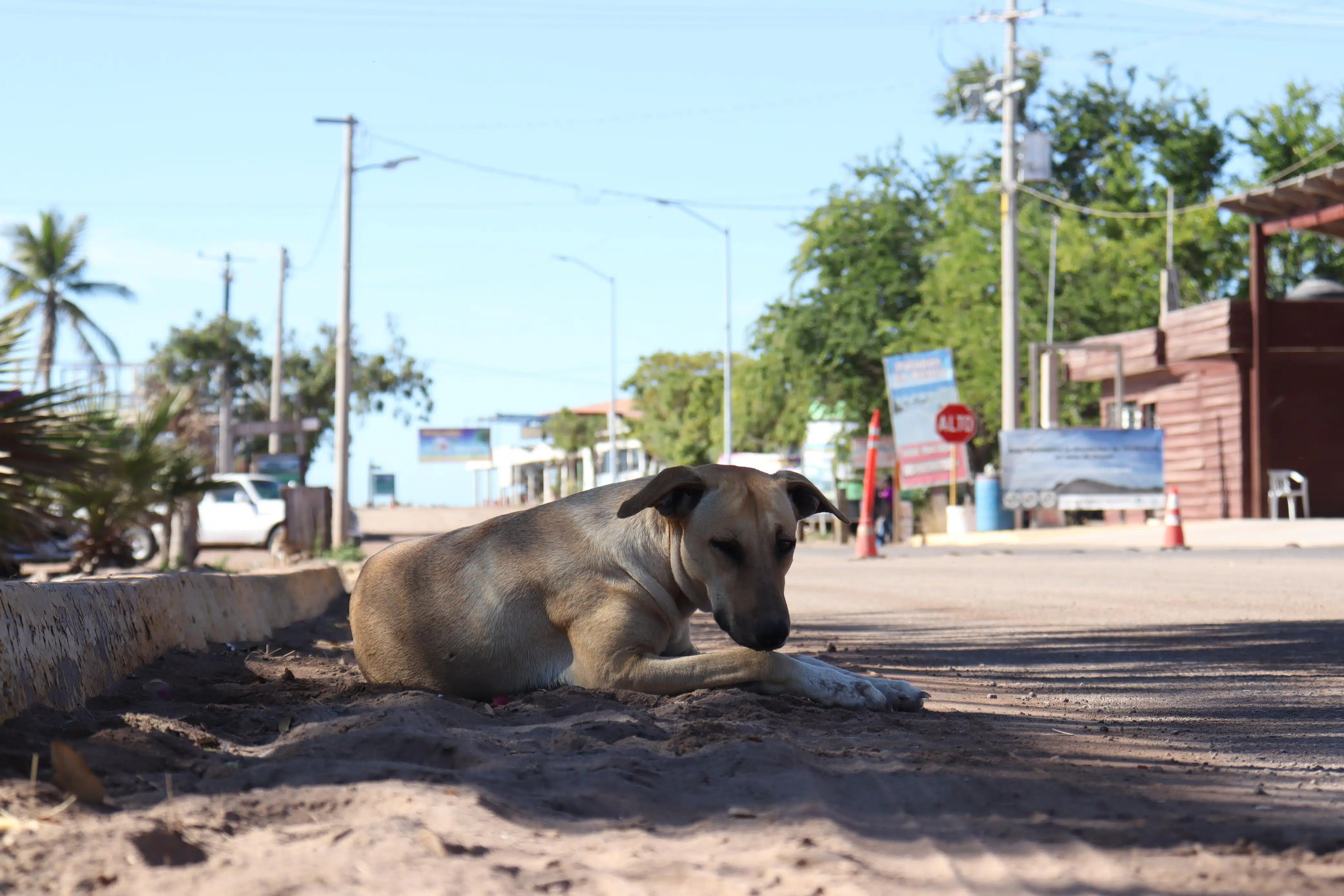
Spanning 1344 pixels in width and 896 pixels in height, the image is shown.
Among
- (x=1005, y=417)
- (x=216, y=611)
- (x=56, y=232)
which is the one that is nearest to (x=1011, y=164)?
(x=1005, y=417)

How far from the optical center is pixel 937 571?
16.8 metres

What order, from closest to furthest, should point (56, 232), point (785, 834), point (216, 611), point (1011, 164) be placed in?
1. point (785, 834)
2. point (216, 611)
3. point (1011, 164)
4. point (56, 232)

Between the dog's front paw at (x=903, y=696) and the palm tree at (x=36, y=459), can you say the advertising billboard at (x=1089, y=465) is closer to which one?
the palm tree at (x=36, y=459)

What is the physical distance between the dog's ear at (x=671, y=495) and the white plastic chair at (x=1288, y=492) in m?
26.4

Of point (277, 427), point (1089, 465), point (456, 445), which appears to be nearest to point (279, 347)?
point (277, 427)

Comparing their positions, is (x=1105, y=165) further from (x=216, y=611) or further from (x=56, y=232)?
(x=216, y=611)

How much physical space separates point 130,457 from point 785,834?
39.1 ft

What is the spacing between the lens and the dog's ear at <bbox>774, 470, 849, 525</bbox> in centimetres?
530

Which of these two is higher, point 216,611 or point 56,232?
point 56,232

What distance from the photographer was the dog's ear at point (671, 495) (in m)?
4.80

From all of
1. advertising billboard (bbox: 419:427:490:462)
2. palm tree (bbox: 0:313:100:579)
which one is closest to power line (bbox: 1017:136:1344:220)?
palm tree (bbox: 0:313:100:579)

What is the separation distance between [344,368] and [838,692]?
2311cm

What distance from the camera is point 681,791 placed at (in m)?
3.32

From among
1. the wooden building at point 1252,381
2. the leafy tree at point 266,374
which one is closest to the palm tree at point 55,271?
the leafy tree at point 266,374
